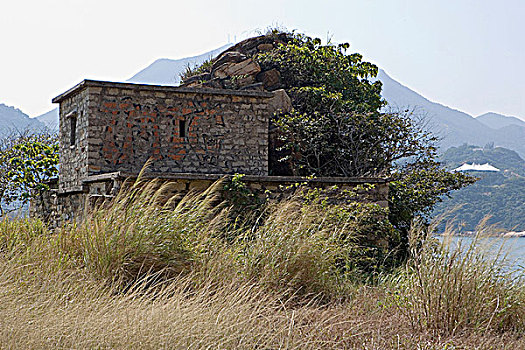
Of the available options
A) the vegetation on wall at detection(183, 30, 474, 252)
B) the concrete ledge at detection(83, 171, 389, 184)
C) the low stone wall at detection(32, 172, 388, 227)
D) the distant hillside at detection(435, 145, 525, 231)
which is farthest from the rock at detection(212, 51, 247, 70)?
the concrete ledge at detection(83, 171, 389, 184)

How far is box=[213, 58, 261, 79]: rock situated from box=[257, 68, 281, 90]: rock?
0.23 metres

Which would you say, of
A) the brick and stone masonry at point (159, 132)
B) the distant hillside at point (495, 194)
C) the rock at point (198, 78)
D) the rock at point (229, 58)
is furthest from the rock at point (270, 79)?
the distant hillside at point (495, 194)

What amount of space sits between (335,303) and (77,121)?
9486mm

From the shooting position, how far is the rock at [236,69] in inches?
683

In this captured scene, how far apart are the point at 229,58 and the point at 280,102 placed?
8.97ft

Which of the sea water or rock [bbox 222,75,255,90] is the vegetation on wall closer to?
rock [bbox 222,75,255,90]

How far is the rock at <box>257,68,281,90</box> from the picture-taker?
17.4 metres

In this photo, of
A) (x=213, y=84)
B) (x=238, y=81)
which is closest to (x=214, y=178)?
(x=213, y=84)

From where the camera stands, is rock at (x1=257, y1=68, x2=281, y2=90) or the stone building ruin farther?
rock at (x1=257, y1=68, x2=281, y2=90)

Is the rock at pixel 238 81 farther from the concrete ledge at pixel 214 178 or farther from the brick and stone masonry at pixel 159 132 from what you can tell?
the concrete ledge at pixel 214 178

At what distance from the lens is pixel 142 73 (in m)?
143

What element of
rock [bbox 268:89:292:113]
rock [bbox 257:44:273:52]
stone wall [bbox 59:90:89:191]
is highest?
rock [bbox 257:44:273:52]

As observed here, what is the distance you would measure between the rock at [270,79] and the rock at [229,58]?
90cm

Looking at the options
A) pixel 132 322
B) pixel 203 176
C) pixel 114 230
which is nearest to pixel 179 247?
pixel 114 230
